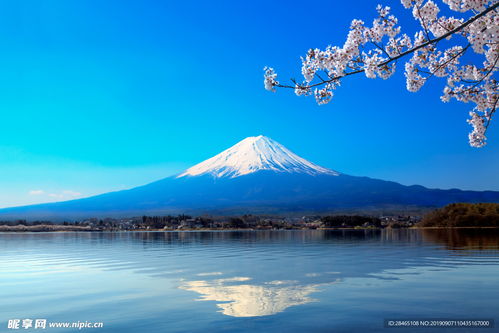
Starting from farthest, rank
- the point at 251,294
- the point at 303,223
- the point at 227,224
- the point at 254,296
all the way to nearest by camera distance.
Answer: the point at 227,224, the point at 303,223, the point at 251,294, the point at 254,296

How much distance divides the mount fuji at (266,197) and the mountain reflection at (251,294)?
414ft

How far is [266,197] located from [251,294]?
156927mm

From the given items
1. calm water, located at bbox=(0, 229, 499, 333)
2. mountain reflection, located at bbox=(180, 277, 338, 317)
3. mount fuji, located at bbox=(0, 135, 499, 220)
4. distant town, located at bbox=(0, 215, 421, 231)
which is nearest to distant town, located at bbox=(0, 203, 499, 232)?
distant town, located at bbox=(0, 215, 421, 231)

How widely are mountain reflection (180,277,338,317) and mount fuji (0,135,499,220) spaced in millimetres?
126226

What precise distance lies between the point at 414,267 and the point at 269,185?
534 ft

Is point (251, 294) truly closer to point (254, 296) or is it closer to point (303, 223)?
point (254, 296)

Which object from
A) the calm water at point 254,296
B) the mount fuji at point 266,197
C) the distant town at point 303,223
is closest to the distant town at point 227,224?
the distant town at point 303,223

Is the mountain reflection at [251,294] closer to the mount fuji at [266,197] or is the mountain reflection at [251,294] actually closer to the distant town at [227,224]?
the distant town at [227,224]

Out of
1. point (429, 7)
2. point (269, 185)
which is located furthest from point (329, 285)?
point (269, 185)

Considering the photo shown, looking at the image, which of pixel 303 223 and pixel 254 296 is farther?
pixel 303 223

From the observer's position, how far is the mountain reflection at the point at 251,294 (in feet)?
32.8

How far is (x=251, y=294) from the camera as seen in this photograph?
1187cm

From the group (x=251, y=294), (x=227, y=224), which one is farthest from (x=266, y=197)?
(x=251, y=294)

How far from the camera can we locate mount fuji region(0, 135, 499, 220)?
153625 millimetres
